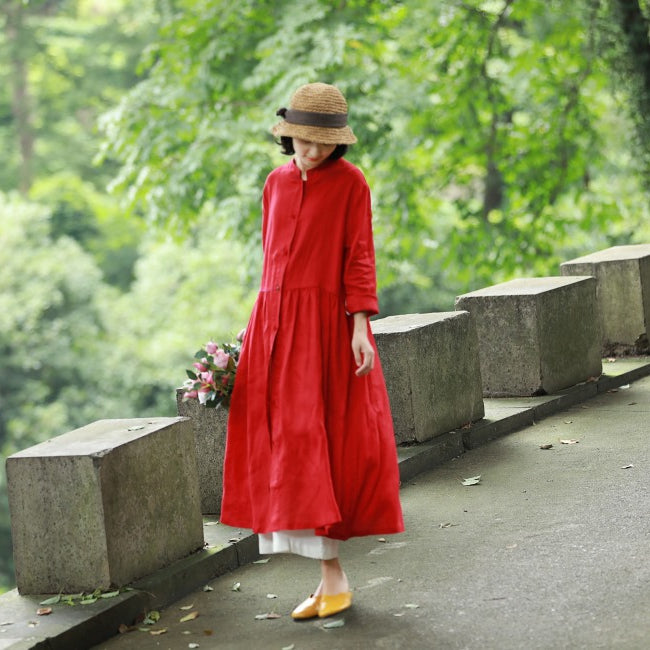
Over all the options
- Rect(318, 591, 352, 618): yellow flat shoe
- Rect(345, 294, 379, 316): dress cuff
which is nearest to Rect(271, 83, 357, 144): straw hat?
Rect(345, 294, 379, 316): dress cuff

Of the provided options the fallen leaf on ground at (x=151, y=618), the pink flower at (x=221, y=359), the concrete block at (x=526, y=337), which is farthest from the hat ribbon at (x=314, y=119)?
the concrete block at (x=526, y=337)

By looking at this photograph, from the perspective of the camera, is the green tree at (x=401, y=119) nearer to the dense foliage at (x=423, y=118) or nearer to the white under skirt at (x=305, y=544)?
the dense foliage at (x=423, y=118)

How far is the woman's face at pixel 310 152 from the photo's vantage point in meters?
4.76

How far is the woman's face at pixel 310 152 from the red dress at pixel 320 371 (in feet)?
0.13

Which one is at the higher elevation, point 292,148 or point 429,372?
point 292,148

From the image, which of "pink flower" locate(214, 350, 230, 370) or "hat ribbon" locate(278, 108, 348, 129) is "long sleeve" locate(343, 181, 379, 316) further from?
"pink flower" locate(214, 350, 230, 370)

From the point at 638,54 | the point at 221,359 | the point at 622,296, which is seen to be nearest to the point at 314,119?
the point at 221,359

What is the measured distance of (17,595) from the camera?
5.12 metres

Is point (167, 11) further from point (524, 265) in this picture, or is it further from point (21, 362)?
point (21, 362)

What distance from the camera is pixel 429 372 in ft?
23.8

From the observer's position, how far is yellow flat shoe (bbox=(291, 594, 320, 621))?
16.0 feet

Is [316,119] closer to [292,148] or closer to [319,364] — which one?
[292,148]

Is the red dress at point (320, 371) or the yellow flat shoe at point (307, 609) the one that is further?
the yellow flat shoe at point (307, 609)

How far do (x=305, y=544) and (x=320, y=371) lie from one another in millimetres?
653
